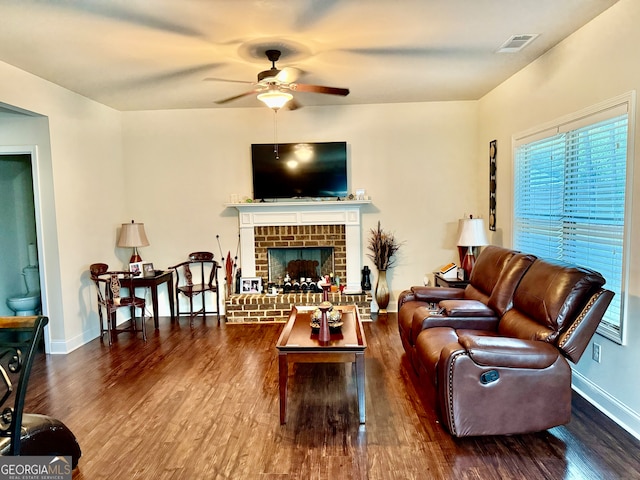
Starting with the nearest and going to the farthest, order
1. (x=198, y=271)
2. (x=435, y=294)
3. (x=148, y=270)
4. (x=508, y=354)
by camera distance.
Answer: (x=508, y=354), (x=435, y=294), (x=148, y=270), (x=198, y=271)

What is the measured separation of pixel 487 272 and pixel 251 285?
3.06m

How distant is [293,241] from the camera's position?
5.58m

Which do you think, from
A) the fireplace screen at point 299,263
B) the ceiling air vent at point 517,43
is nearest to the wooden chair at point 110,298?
the fireplace screen at point 299,263

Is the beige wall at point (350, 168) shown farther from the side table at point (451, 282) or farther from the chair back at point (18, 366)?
the chair back at point (18, 366)

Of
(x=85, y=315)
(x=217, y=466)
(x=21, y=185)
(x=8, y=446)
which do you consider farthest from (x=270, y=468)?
(x=21, y=185)

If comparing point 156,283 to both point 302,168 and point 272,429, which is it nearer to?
point 302,168

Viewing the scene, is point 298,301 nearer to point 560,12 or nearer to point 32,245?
point 32,245

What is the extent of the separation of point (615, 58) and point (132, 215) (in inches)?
220

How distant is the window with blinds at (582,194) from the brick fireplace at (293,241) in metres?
2.10

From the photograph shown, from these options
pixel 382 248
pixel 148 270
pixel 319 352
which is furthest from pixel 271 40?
pixel 148 270

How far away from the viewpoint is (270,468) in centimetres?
231

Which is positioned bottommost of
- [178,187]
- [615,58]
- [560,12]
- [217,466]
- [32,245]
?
[217,466]

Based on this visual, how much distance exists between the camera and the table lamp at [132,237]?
5172 mm

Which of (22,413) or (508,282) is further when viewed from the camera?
(508,282)
